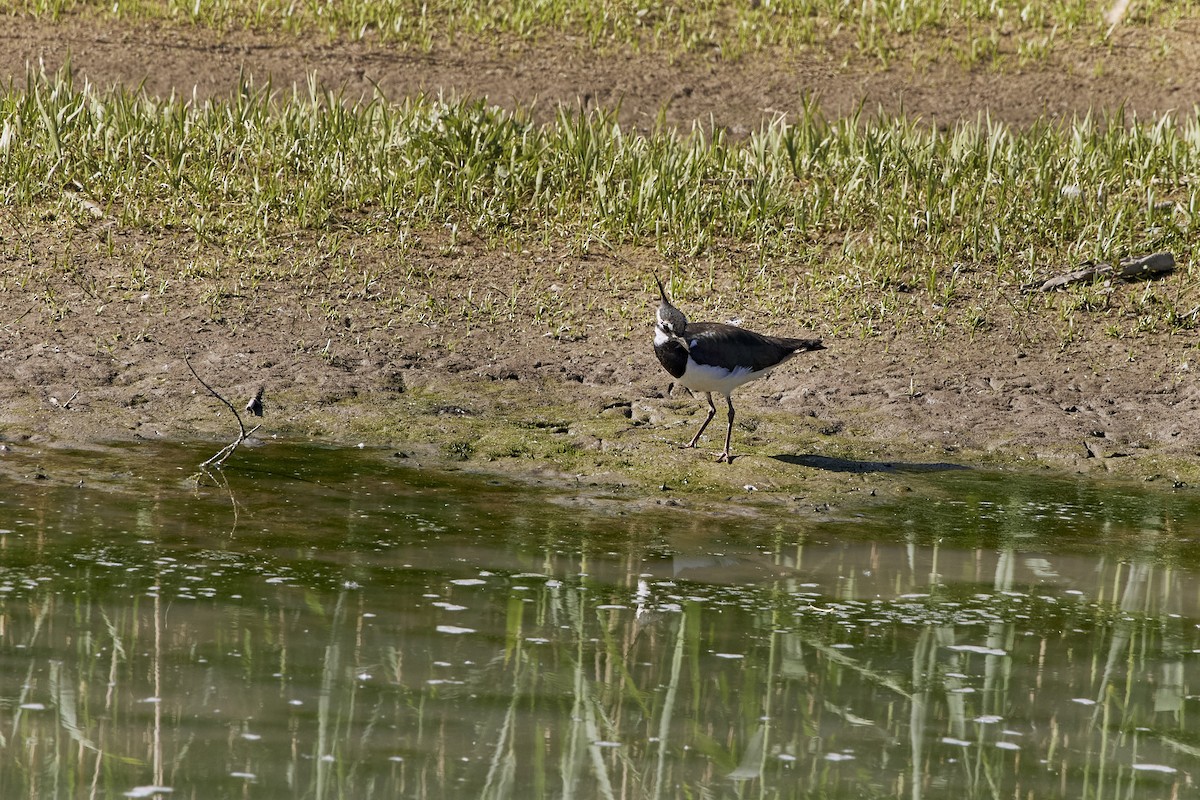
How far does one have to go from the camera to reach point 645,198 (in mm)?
10422

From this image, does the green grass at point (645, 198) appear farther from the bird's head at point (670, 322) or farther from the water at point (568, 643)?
the water at point (568, 643)

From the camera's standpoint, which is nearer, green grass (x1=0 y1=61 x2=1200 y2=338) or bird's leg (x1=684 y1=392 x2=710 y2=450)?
bird's leg (x1=684 y1=392 x2=710 y2=450)

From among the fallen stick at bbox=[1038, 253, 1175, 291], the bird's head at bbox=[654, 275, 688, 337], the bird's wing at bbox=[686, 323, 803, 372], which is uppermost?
the fallen stick at bbox=[1038, 253, 1175, 291]

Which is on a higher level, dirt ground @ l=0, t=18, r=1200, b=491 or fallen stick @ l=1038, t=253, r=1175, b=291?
fallen stick @ l=1038, t=253, r=1175, b=291

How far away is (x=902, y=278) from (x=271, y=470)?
4548 mm

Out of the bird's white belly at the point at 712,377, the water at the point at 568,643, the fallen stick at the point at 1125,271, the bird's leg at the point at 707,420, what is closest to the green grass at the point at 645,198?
the fallen stick at the point at 1125,271

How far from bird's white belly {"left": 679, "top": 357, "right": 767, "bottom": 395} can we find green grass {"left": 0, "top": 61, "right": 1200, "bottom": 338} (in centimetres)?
185

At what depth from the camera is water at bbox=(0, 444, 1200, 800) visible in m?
3.70

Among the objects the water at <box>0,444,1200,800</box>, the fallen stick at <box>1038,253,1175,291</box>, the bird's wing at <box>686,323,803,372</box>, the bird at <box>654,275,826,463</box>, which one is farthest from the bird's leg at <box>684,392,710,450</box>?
the fallen stick at <box>1038,253,1175,291</box>

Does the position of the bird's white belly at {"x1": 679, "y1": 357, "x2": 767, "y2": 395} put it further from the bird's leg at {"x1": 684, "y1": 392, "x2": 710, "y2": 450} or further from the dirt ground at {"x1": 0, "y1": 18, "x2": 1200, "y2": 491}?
the dirt ground at {"x1": 0, "y1": 18, "x2": 1200, "y2": 491}

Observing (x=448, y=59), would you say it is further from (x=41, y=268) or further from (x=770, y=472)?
(x=770, y=472)

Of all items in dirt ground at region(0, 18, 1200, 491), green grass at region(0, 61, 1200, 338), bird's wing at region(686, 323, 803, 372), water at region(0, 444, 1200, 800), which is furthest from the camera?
green grass at region(0, 61, 1200, 338)

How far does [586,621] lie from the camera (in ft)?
15.9

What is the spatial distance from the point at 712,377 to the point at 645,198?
3258mm
